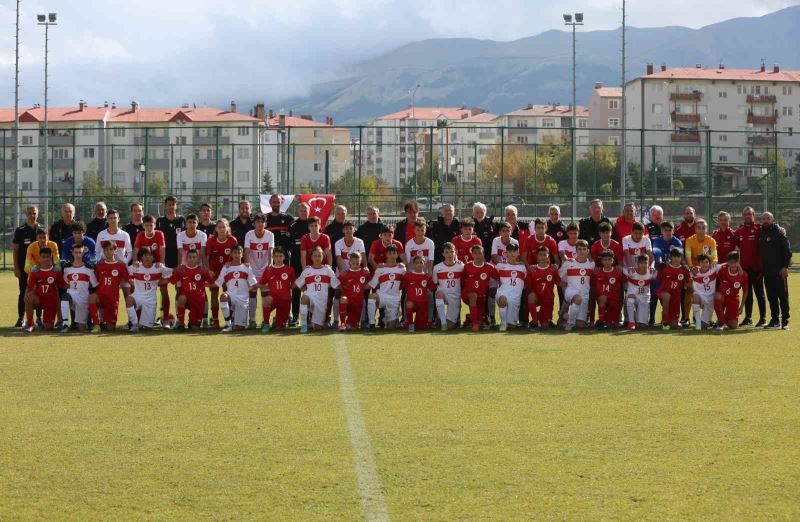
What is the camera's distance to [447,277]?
576 inches

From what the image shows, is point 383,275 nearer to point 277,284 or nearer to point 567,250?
point 277,284

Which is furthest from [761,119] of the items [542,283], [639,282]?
[542,283]

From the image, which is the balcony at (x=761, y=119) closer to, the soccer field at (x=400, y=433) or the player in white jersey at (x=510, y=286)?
the player in white jersey at (x=510, y=286)

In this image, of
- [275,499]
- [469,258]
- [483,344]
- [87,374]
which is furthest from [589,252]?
[275,499]

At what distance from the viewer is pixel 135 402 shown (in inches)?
335

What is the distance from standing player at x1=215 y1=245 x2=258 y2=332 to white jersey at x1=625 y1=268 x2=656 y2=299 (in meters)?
5.30

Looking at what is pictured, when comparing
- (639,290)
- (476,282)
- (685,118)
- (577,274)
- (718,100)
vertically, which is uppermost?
(718,100)

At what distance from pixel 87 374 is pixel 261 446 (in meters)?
3.95

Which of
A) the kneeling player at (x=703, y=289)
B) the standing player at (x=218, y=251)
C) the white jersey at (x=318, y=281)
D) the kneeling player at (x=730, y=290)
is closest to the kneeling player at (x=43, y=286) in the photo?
the standing player at (x=218, y=251)

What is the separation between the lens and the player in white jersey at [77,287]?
1445cm

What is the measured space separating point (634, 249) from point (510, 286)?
189 cm

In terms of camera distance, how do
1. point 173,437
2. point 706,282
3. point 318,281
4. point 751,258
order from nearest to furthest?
point 173,437
point 318,281
point 706,282
point 751,258

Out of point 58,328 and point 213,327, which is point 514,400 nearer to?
point 213,327

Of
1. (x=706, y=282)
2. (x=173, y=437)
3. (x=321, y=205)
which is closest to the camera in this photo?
(x=173, y=437)
